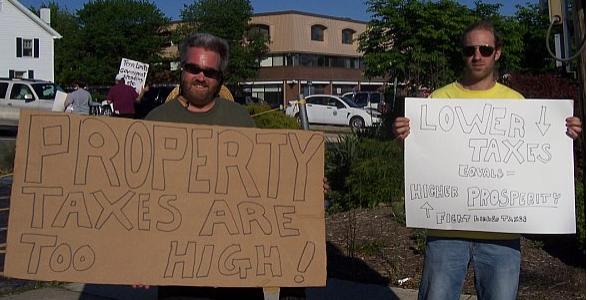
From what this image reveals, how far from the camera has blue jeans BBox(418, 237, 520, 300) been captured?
12.2 ft

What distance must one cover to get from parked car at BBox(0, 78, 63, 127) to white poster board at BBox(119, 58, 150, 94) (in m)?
5.17

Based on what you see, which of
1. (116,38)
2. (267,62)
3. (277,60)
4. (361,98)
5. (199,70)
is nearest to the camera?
(199,70)

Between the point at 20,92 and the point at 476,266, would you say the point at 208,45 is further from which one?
the point at 20,92

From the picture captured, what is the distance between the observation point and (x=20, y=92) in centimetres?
2512

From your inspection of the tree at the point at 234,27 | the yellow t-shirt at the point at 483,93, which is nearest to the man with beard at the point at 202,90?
the yellow t-shirt at the point at 483,93

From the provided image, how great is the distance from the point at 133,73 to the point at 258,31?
4342cm

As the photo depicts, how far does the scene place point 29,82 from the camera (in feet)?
83.1

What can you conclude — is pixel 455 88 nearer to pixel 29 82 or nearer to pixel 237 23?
pixel 29 82

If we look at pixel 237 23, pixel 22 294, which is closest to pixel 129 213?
pixel 22 294

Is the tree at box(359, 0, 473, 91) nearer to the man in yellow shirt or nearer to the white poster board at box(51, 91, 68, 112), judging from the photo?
the white poster board at box(51, 91, 68, 112)

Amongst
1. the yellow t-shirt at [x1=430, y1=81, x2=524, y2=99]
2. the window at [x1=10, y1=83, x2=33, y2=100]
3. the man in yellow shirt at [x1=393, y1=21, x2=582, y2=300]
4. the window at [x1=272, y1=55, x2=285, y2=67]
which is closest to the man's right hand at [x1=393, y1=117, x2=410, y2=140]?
the man in yellow shirt at [x1=393, y1=21, x2=582, y2=300]

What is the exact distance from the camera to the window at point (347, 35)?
246 ft

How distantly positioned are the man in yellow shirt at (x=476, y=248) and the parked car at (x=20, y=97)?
2145 centimetres

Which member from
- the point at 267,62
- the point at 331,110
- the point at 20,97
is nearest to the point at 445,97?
the point at 20,97
